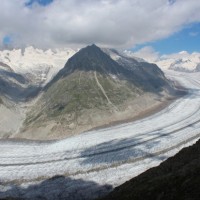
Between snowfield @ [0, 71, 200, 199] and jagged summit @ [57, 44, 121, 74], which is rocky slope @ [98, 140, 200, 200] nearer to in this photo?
snowfield @ [0, 71, 200, 199]

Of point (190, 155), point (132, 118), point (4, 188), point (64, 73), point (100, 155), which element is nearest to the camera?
point (190, 155)

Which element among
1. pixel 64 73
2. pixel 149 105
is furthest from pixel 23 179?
pixel 64 73

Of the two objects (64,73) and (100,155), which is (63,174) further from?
(64,73)

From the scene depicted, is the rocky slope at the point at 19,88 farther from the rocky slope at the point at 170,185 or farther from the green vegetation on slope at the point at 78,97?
the rocky slope at the point at 170,185

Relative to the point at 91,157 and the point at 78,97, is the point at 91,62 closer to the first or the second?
the point at 78,97

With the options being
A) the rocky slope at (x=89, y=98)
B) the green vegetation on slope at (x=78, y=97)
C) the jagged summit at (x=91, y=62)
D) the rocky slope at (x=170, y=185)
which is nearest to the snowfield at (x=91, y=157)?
the rocky slope at (x=89, y=98)

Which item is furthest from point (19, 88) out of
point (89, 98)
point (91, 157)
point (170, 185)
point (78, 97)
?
point (170, 185)
